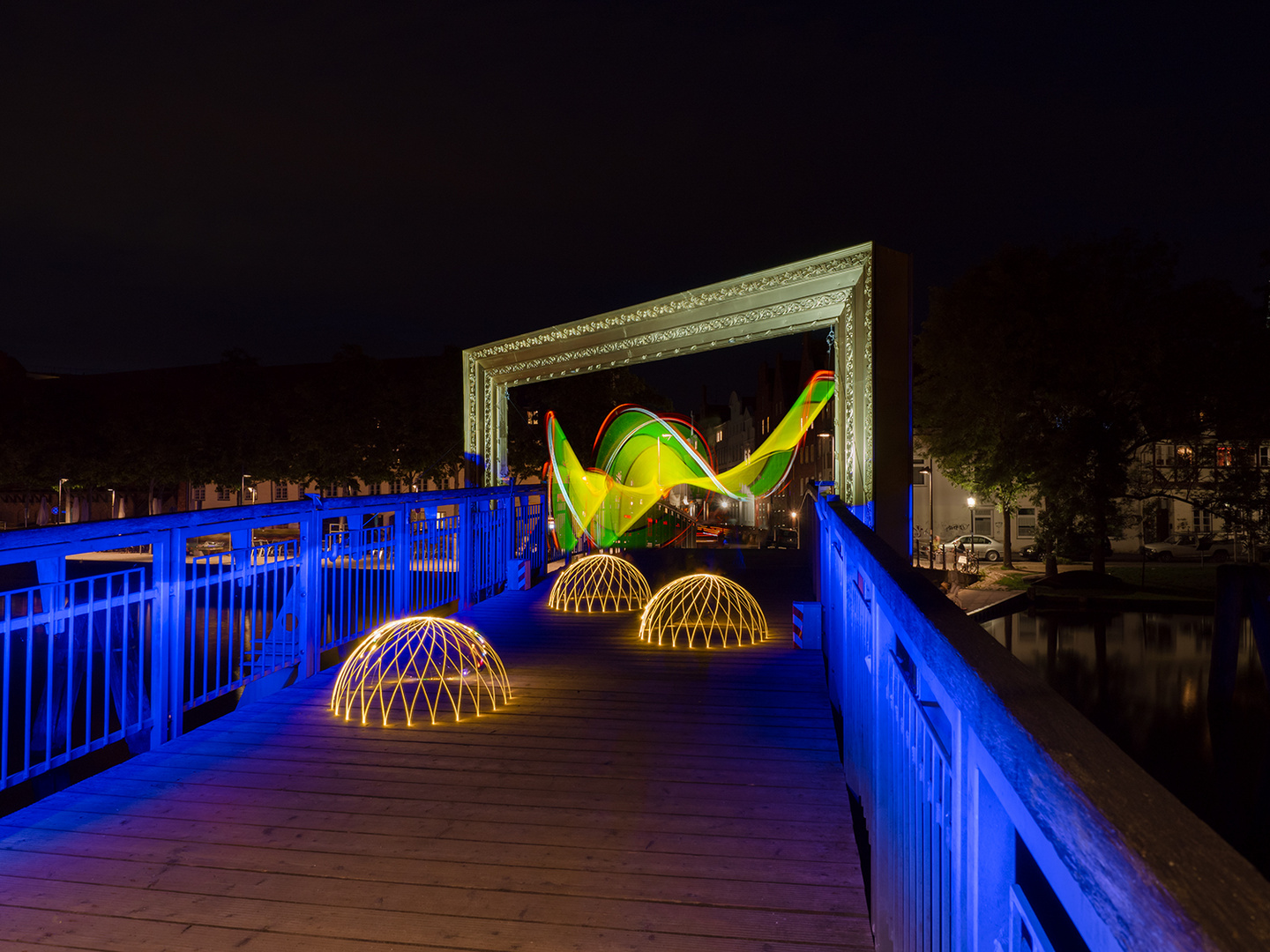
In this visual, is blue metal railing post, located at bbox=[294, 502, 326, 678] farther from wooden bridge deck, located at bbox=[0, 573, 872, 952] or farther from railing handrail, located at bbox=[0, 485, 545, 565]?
wooden bridge deck, located at bbox=[0, 573, 872, 952]

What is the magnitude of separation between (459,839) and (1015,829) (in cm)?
298

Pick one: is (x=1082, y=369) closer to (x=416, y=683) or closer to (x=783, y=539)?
(x=783, y=539)

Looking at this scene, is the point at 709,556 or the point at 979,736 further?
the point at 709,556

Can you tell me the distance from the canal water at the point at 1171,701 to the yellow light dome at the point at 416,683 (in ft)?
24.8

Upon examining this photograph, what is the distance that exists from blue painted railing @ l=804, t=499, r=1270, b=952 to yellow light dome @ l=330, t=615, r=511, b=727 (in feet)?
11.6

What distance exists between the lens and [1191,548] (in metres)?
40.8

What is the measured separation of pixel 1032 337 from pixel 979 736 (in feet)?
97.1

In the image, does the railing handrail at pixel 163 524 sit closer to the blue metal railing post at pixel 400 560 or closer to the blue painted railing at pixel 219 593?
the blue painted railing at pixel 219 593

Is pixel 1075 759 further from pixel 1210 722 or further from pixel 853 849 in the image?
pixel 1210 722

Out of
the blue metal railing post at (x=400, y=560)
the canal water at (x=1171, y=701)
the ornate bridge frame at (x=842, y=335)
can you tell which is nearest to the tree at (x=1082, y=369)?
the canal water at (x=1171, y=701)

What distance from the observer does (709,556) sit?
56.1 ft

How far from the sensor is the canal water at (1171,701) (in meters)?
13.6

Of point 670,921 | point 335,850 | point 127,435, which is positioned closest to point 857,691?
point 670,921

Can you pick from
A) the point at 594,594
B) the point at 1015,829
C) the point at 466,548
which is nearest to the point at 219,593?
the point at 466,548
